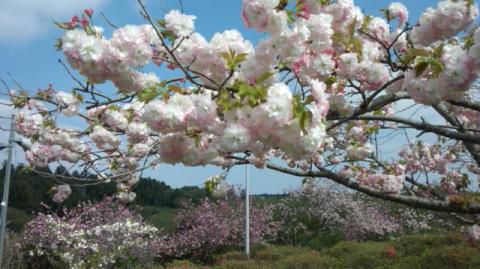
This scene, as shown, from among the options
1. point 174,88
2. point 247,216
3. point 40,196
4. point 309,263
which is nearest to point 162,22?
point 174,88

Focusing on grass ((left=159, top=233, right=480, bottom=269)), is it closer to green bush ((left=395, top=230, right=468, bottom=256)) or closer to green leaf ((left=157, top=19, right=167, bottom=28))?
green bush ((left=395, top=230, right=468, bottom=256))

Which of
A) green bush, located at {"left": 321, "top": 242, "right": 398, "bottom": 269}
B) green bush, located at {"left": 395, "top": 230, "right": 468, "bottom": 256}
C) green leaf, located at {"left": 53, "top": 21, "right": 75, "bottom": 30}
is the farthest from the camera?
green bush, located at {"left": 395, "top": 230, "right": 468, "bottom": 256}

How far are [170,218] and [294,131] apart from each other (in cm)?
1606

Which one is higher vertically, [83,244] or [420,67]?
[420,67]

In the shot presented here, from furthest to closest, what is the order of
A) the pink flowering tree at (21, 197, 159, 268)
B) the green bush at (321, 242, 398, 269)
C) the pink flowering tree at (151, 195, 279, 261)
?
the pink flowering tree at (151, 195, 279, 261) → the pink flowering tree at (21, 197, 159, 268) → the green bush at (321, 242, 398, 269)

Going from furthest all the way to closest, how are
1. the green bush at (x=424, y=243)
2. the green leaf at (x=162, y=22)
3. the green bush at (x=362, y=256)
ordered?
the green bush at (x=424, y=243) → the green bush at (x=362, y=256) → the green leaf at (x=162, y=22)

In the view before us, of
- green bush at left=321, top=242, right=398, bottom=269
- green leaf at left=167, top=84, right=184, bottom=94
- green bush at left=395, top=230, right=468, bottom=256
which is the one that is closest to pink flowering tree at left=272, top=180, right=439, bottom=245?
green bush at left=395, top=230, right=468, bottom=256

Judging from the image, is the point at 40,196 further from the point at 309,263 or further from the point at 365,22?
the point at 365,22

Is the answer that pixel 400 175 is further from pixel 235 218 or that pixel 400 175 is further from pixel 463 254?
pixel 235 218

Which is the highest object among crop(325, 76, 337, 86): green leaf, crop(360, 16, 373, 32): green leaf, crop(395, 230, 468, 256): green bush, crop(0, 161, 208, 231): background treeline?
crop(0, 161, 208, 231): background treeline

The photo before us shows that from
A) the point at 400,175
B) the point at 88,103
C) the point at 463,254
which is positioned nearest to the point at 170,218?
the point at 463,254

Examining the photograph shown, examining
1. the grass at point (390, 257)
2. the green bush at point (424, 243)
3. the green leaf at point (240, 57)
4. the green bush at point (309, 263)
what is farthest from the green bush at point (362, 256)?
the green leaf at point (240, 57)

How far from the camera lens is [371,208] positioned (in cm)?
1538

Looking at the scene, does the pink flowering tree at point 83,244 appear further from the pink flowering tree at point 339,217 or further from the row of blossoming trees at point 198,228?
the pink flowering tree at point 339,217
